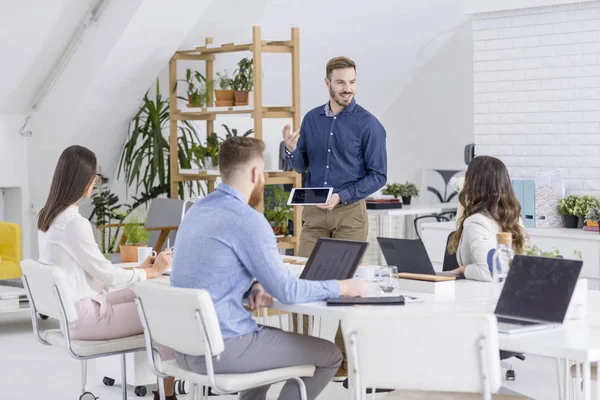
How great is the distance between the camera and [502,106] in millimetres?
6754

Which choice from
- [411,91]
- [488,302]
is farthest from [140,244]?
[411,91]

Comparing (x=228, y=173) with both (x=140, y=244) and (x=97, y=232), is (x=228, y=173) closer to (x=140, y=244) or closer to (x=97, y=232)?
(x=140, y=244)

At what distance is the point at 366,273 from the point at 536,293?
3.29 feet

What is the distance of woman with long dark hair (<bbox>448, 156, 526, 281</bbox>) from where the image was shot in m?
4.12

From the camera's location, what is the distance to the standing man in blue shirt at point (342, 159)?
16.9 ft

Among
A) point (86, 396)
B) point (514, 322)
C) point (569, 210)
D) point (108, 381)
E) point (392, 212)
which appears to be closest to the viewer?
point (514, 322)

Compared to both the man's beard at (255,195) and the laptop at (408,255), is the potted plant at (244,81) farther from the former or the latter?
the man's beard at (255,195)

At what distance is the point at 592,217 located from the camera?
6027mm

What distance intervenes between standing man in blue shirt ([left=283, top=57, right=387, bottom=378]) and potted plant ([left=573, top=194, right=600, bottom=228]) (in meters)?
1.58

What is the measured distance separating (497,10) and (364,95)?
385cm

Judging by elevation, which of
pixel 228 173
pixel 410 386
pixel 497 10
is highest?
pixel 497 10

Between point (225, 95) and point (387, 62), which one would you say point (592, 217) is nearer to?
point (225, 95)

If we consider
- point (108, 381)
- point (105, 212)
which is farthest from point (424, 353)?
point (105, 212)

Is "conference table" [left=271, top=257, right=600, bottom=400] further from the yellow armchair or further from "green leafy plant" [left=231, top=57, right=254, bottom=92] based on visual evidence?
the yellow armchair
